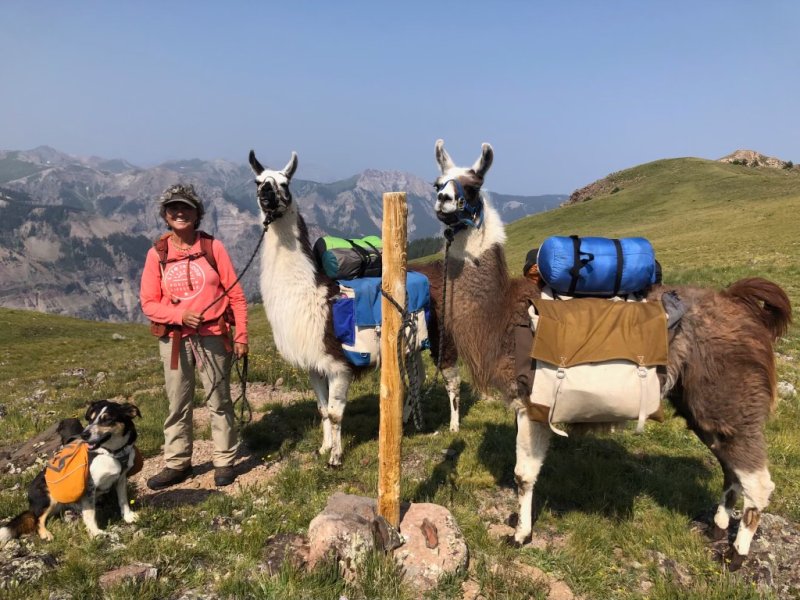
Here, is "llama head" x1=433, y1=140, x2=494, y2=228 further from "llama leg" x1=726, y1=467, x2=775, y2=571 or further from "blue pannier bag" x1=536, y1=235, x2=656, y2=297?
"llama leg" x1=726, y1=467, x2=775, y2=571

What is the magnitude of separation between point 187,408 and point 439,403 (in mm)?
4327

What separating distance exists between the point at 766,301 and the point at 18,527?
6989 millimetres

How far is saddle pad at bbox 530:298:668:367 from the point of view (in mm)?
3955

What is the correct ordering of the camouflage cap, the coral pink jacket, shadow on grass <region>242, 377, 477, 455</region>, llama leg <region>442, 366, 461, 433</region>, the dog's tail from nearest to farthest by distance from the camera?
the dog's tail → the camouflage cap → the coral pink jacket → shadow on grass <region>242, 377, 477, 455</region> → llama leg <region>442, 366, 461, 433</region>

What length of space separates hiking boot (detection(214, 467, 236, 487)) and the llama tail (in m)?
5.69

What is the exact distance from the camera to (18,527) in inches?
163

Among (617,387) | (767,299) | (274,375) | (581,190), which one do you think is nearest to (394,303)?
(617,387)

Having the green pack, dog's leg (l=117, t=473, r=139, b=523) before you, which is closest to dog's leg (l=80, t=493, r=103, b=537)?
dog's leg (l=117, t=473, r=139, b=523)

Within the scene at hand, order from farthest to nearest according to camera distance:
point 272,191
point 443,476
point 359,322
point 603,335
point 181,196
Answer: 1. point 359,322
2. point 443,476
3. point 272,191
4. point 181,196
5. point 603,335

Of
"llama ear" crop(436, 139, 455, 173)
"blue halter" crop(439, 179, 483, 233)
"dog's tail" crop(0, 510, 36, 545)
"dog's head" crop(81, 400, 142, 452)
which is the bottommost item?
"dog's tail" crop(0, 510, 36, 545)

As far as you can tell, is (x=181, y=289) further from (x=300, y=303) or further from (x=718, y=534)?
(x=718, y=534)

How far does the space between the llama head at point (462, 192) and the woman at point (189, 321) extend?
8.62 ft

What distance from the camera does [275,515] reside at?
468 cm

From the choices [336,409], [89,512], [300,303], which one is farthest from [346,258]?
[89,512]
